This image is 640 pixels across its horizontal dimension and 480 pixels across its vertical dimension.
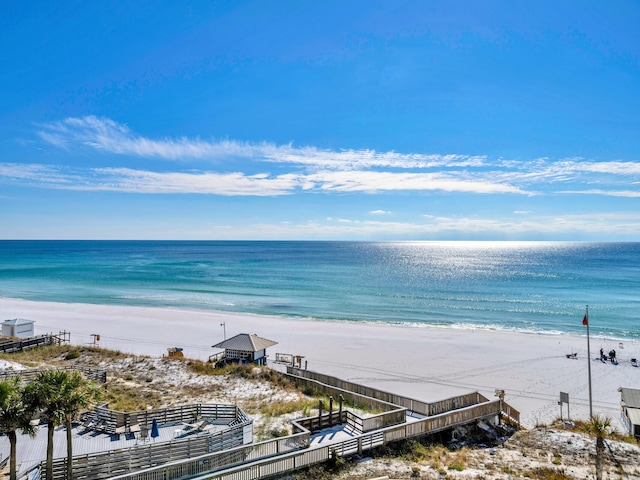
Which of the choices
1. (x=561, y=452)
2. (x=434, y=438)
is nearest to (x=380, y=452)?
(x=434, y=438)

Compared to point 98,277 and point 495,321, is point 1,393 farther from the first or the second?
point 98,277

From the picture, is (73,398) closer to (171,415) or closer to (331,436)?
(171,415)

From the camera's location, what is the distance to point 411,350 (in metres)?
34.8

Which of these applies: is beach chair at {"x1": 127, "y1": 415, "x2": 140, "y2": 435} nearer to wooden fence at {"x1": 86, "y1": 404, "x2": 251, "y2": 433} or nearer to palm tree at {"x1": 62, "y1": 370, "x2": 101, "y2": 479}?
wooden fence at {"x1": 86, "y1": 404, "x2": 251, "y2": 433}

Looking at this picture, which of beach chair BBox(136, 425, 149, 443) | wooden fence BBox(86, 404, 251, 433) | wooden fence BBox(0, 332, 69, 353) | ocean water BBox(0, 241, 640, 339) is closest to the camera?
beach chair BBox(136, 425, 149, 443)

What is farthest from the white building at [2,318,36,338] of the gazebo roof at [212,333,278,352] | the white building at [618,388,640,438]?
the white building at [618,388,640,438]

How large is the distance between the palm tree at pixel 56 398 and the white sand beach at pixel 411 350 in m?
18.6

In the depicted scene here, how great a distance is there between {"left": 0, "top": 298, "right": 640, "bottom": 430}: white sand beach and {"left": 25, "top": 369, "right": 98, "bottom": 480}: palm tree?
1864cm

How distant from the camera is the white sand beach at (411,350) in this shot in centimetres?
2597

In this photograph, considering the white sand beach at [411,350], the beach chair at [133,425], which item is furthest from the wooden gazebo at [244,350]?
the beach chair at [133,425]

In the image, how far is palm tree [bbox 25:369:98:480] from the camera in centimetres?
1041

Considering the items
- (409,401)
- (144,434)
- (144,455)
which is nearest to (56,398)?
(144,455)

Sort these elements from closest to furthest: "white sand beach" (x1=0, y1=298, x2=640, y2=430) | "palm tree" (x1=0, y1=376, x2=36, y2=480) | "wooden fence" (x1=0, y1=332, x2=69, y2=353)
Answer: "palm tree" (x1=0, y1=376, x2=36, y2=480), "white sand beach" (x1=0, y1=298, x2=640, y2=430), "wooden fence" (x1=0, y1=332, x2=69, y2=353)

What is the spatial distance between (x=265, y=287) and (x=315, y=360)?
4260cm
